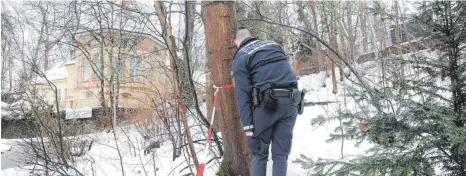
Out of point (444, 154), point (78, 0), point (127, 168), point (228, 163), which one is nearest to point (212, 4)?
point (228, 163)

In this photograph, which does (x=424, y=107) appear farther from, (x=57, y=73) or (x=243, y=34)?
(x=57, y=73)

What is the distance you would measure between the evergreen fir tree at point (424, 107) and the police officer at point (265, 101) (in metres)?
0.56

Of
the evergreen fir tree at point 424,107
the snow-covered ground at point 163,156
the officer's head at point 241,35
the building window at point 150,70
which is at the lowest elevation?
the snow-covered ground at point 163,156

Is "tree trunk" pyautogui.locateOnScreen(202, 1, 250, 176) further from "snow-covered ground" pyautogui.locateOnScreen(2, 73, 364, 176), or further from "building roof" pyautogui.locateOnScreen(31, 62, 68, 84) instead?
"building roof" pyautogui.locateOnScreen(31, 62, 68, 84)

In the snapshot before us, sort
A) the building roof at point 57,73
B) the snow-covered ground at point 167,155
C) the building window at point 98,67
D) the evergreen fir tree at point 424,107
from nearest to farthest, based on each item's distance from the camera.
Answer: the evergreen fir tree at point 424,107, the snow-covered ground at point 167,155, the building window at point 98,67, the building roof at point 57,73

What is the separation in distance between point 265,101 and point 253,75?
32 cm

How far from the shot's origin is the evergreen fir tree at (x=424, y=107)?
2781 mm

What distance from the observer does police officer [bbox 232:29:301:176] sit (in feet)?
10.3

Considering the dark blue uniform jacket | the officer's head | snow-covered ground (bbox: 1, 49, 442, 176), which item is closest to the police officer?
the dark blue uniform jacket

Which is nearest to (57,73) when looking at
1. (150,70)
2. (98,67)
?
(98,67)

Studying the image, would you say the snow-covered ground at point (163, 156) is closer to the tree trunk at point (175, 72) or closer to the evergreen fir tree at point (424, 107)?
the tree trunk at point (175, 72)

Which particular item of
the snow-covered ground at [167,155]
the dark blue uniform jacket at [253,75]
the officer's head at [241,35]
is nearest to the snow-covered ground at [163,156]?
the snow-covered ground at [167,155]

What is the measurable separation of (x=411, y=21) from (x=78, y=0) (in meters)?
5.05

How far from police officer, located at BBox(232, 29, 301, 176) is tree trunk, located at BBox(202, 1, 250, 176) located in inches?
16.2
